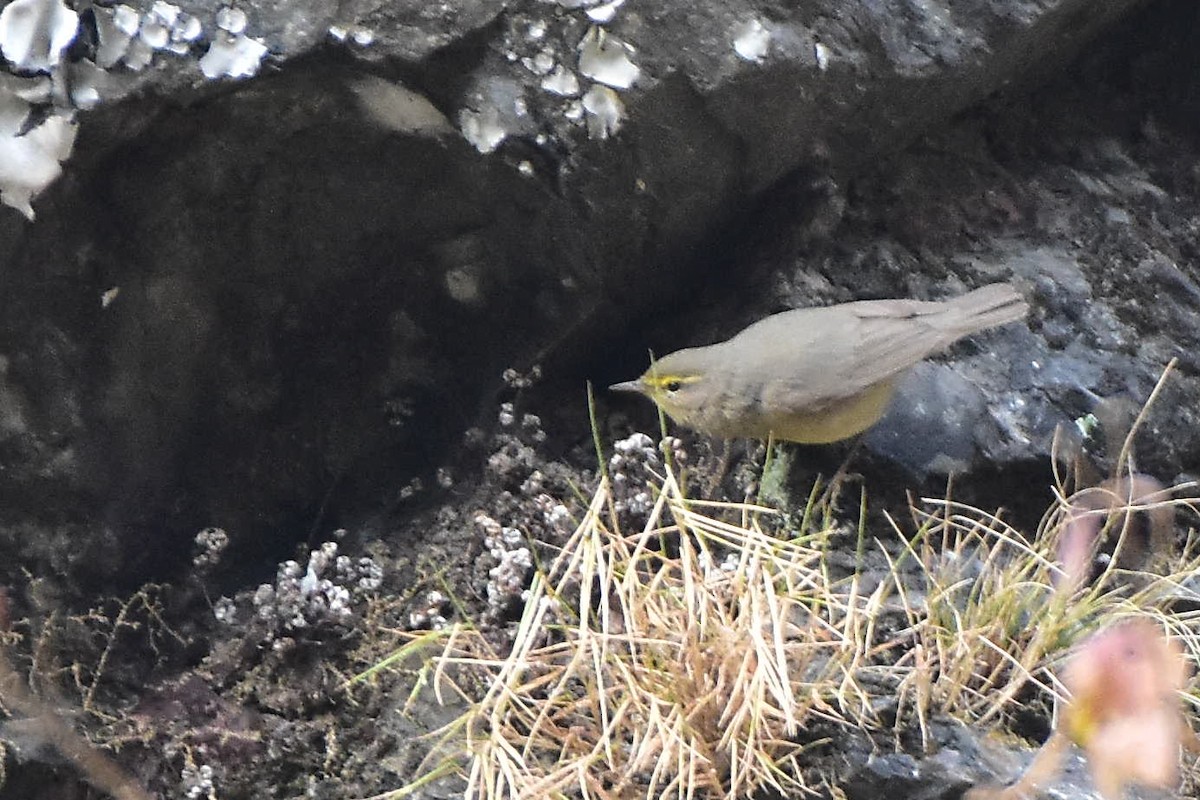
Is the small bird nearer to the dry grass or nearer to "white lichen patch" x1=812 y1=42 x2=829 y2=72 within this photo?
the dry grass

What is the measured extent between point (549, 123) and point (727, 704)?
1.14 meters

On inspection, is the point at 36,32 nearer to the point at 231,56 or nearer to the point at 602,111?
the point at 231,56

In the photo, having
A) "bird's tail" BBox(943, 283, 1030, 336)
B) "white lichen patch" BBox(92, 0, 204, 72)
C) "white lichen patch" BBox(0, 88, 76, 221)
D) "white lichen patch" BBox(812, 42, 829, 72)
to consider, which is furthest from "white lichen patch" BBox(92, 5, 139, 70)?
"bird's tail" BBox(943, 283, 1030, 336)

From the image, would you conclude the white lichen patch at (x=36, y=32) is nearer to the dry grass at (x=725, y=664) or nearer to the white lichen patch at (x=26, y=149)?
the white lichen patch at (x=26, y=149)

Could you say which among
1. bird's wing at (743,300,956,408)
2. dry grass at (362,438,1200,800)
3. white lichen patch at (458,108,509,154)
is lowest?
dry grass at (362,438,1200,800)

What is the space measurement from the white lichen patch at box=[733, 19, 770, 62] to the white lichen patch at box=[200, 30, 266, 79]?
0.90 m

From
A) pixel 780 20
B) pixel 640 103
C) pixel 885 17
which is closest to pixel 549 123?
pixel 640 103

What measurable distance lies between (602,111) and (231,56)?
690 mm

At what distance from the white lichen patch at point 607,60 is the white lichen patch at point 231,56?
596 millimetres

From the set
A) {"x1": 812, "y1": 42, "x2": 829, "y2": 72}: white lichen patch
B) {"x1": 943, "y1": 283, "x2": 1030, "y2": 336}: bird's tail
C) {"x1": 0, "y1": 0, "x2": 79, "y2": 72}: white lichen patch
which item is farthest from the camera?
{"x1": 943, "y1": 283, "x2": 1030, "y2": 336}: bird's tail

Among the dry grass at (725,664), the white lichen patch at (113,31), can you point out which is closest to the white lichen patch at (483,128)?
the white lichen patch at (113,31)

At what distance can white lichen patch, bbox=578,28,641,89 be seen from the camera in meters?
2.00

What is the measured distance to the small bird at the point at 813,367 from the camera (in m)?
2.16

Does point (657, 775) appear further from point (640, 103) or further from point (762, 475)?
point (640, 103)
